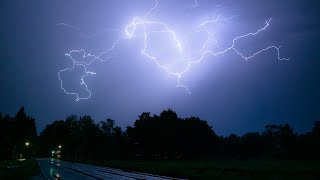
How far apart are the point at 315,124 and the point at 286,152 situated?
76.7 ft

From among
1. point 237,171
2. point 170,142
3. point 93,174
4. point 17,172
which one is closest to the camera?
point 17,172

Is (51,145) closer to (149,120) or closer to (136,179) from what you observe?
(149,120)

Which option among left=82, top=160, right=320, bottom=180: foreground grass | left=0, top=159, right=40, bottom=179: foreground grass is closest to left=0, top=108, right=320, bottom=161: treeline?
left=0, top=159, right=40, bottom=179: foreground grass

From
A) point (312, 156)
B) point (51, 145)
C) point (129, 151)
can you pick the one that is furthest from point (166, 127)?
point (51, 145)

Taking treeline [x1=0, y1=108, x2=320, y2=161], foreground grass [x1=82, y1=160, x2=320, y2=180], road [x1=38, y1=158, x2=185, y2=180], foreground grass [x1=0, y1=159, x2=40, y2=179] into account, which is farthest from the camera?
treeline [x1=0, y1=108, x2=320, y2=161]

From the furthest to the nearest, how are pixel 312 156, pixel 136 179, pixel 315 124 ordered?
pixel 315 124 → pixel 312 156 → pixel 136 179

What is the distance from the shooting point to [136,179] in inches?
1355

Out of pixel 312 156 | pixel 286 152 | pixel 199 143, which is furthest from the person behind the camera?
pixel 199 143

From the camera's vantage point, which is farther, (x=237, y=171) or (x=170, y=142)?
(x=170, y=142)

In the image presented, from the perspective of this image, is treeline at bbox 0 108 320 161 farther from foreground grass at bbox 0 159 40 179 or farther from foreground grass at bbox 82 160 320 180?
foreground grass at bbox 82 160 320 180

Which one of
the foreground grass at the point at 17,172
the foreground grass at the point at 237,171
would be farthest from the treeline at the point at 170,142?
the foreground grass at the point at 237,171

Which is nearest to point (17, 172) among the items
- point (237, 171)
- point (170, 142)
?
point (237, 171)

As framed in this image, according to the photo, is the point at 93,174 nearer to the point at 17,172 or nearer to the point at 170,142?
the point at 17,172

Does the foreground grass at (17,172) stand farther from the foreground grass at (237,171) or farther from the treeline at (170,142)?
the treeline at (170,142)
